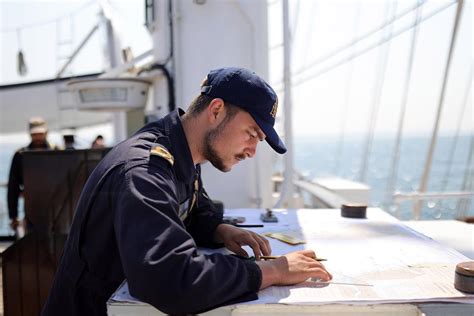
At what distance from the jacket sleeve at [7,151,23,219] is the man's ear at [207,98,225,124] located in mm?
2643

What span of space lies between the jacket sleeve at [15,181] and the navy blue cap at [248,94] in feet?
8.73

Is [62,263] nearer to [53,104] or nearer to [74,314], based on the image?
[74,314]

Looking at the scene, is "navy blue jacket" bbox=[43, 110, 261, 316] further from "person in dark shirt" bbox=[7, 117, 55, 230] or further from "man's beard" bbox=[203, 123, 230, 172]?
"person in dark shirt" bbox=[7, 117, 55, 230]

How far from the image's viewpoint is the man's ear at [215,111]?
1.10m

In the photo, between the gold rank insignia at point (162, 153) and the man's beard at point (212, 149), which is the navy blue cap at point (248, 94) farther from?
the gold rank insignia at point (162, 153)

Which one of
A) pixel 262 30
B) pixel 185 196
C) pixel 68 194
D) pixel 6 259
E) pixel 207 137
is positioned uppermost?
pixel 262 30

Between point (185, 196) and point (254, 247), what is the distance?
0.26m

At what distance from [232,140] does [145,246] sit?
38 centimetres

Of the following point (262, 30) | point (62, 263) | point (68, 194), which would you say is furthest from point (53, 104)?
point (62, 263)

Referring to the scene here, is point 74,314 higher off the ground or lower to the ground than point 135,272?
lower

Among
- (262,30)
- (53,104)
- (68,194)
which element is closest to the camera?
(68,194)

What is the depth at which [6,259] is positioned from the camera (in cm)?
204

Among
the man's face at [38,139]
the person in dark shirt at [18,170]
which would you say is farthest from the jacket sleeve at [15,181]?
the man's face at [38,139]

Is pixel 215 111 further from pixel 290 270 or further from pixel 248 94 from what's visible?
pixel 290 270
